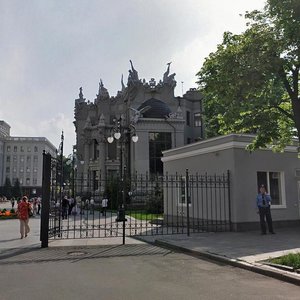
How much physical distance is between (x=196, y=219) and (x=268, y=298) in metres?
12.6

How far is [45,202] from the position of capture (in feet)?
44.9

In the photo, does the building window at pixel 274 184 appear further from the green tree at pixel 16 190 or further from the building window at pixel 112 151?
the green tree at pixel 16 190

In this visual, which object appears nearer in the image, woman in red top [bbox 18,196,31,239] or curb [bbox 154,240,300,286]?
curb [bbox 154,240,300,286]

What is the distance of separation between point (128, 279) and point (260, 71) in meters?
6.87

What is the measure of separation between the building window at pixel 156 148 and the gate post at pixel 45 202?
40.2 m

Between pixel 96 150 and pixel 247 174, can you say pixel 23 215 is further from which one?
pixel 96 150

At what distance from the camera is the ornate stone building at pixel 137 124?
53.9 m

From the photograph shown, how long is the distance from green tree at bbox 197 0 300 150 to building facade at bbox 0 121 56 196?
5142 inches

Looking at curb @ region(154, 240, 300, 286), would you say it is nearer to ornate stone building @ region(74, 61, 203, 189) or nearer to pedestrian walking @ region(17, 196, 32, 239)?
pedestrian walking @ region(17, 196, 32, 239)

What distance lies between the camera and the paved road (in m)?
7.27

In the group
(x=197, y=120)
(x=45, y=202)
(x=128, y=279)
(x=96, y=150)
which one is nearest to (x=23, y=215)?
(x=45, y=202)

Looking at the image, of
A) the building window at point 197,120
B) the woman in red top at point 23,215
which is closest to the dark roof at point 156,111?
the building window at point 197,120

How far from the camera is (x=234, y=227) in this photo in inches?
692

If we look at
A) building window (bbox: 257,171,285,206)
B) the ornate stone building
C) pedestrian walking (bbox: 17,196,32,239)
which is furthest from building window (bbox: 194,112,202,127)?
pedestrian walking (bbox: 17,196,32,239)
